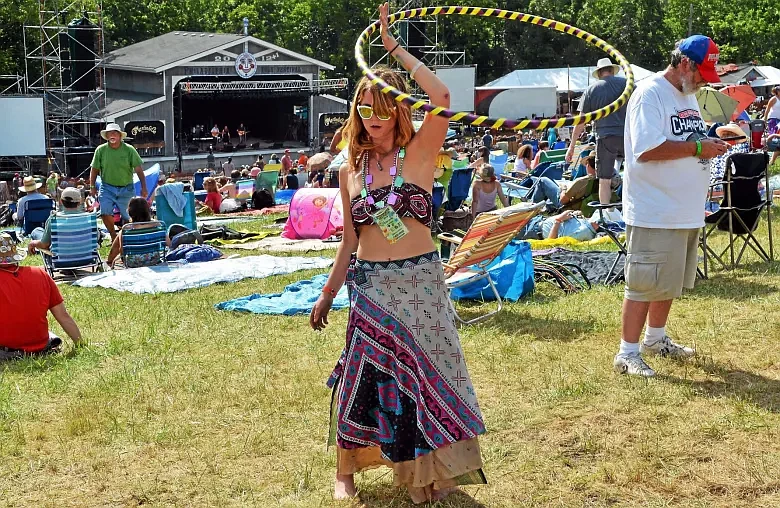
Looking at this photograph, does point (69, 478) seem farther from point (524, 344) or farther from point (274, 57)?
point (274, 57)

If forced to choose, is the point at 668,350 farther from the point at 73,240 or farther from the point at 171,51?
the point at 171,51

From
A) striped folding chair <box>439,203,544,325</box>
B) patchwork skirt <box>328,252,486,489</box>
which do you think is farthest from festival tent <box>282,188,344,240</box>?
patchwork skirt <box>328,252,486,489</box>

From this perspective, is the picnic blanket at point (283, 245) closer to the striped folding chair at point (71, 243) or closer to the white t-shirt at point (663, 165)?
the striped folding chair at point (71, 243)

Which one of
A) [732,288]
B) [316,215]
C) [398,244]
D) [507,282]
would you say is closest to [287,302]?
[507,282]

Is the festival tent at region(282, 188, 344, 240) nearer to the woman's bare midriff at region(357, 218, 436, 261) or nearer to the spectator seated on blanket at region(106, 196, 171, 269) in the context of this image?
the spectator seated on blanket at region(106, 196, 171, 269)

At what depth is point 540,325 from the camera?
6.64 m

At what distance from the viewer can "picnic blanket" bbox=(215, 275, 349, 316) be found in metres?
7.54

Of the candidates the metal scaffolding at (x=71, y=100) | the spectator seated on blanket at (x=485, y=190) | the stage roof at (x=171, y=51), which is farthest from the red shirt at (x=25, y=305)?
the stage roof at (x=171, y=51)

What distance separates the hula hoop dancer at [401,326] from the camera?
3658 millimetres

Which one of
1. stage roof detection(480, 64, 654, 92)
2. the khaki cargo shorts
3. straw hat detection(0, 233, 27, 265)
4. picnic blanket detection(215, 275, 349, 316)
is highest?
stage roof detection(480, 64, 654, 92)

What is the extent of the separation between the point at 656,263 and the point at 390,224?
6.85 feet

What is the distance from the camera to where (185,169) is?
41.5 meters

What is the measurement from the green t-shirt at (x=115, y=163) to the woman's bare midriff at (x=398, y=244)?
27.4 feet

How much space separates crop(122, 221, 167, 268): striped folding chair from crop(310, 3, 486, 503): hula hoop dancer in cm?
671
